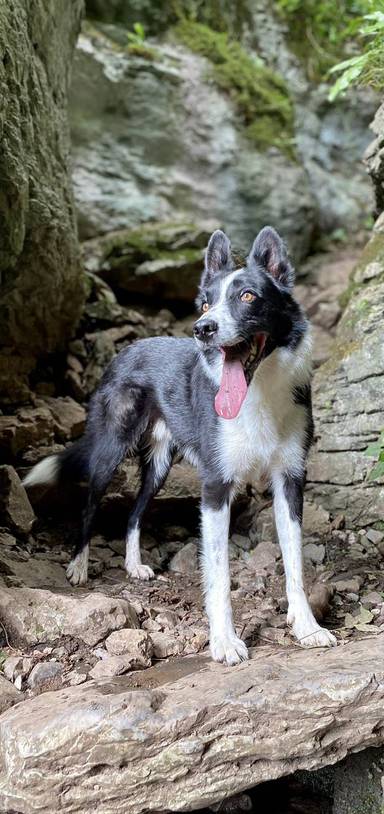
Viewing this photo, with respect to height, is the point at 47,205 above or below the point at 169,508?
above

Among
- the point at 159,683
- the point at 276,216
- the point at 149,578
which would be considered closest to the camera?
the point at 159,683

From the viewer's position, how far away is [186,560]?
17.6 ft

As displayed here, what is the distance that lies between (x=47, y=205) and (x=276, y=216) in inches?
203

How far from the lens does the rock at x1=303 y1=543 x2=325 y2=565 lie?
5230 mm

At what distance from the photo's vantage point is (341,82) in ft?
18.1

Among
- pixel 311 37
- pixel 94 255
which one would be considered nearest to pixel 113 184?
pixel 94 255

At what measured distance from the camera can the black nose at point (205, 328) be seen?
3.74m

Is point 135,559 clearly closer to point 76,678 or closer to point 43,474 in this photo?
point 43,474

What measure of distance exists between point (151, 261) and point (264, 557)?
4.57 meters

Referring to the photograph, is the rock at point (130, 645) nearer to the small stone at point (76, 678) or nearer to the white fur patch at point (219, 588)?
the small stone at point (76, 678)

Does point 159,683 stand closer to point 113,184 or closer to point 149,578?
point 149,578

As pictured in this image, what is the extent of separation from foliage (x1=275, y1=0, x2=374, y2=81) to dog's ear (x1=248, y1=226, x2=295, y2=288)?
8.32 m

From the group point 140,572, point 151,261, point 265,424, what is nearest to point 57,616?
point 140,572

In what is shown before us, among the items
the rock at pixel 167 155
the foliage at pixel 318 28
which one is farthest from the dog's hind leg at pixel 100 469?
the foliage at pixel 318 28
